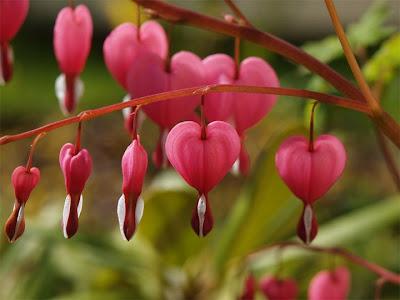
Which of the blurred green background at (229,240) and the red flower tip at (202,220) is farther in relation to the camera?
the blurred green background at (229,240)

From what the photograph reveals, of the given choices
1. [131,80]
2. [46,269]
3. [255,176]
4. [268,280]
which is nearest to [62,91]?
[131,80]

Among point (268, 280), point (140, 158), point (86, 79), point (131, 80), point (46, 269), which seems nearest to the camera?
point (140, 158)

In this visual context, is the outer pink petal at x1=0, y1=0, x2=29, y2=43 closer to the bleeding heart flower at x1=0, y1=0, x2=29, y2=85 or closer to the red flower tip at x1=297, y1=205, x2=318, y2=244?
the bleeding heart flower at x1=0, y1=0, x2=29, y2=85

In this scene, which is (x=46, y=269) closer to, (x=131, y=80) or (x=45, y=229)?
(x=45, y=229)

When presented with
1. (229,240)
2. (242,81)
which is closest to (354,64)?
(242,81)

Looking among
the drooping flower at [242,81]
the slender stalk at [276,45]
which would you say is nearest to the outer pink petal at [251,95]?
the drooping flower at [242,81]

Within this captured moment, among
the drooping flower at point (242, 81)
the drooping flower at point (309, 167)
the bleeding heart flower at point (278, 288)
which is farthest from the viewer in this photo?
the bleeding heart flower at point (278, 288)

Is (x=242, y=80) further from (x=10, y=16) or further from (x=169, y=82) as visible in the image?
(x=10, y=16)

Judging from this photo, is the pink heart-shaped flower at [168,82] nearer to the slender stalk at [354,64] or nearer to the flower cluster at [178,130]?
the flower cluster at [178,130]
